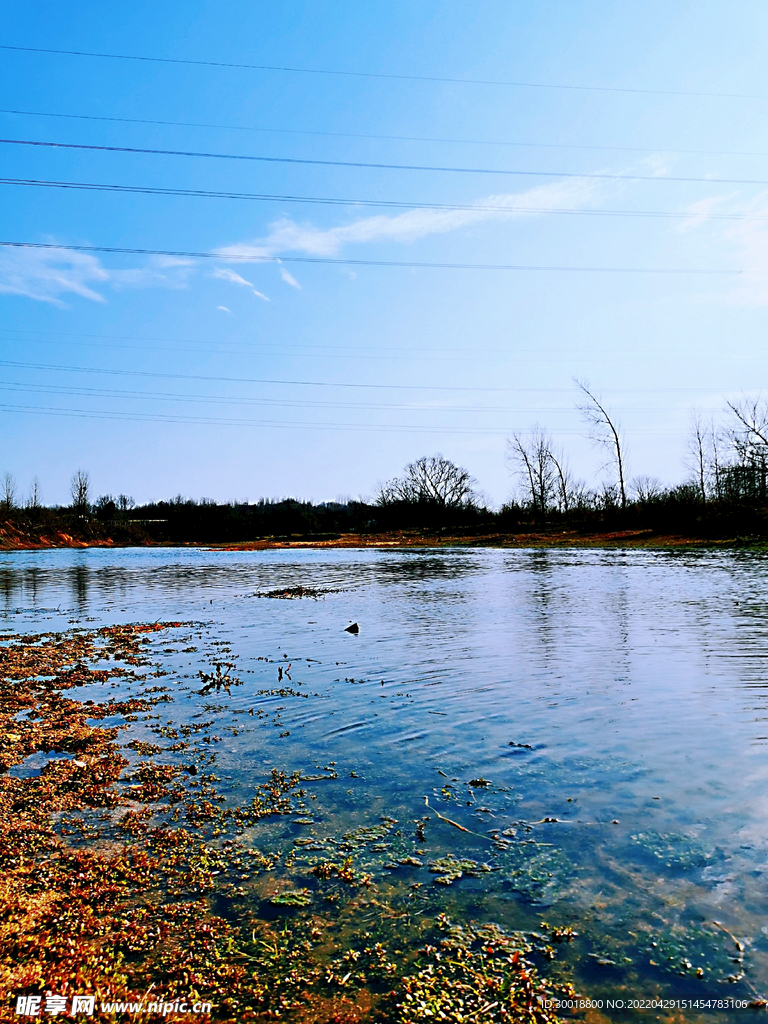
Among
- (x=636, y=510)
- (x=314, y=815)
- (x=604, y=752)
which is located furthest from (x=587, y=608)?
(x=636, y=510)

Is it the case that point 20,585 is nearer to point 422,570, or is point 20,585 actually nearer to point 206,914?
point 422,570

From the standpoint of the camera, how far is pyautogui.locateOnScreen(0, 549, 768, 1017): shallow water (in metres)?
4.05

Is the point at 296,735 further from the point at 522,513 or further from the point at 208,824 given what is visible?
the point at 522,513

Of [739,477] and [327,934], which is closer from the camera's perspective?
[327,934]

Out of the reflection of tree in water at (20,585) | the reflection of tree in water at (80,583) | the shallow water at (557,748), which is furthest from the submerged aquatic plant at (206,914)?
the reflection of tree in water at (20,585)

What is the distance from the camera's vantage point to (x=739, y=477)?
4766cm

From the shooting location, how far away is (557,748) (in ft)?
23.3

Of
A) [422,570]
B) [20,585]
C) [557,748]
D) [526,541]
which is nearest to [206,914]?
[557,748]

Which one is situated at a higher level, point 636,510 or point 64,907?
point 636,510

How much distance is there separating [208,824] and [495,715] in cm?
425

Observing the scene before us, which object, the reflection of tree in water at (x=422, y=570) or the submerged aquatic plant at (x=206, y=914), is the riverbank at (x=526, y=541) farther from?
the submerged aquatic plant at (x=206, y=914)

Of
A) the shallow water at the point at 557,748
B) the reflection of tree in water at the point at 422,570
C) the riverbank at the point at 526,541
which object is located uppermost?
the riverbank at the point at 526,541

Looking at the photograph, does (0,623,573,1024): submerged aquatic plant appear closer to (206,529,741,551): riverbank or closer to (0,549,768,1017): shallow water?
(0,549,768,1017): shallow water

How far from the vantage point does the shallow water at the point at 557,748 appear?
13.3 feet
